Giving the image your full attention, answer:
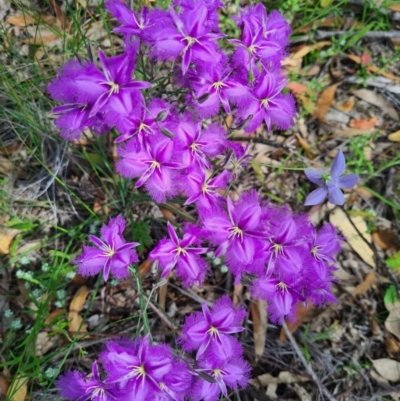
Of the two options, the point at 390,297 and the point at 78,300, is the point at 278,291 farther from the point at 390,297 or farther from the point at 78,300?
the point at 390,297

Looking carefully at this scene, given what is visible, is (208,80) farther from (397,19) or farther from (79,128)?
(397,19)

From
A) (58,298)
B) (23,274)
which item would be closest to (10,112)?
(23,274)

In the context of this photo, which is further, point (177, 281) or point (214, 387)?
point (177, 281)

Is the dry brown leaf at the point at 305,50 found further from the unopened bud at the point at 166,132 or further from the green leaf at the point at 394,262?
the unopened bud at the point at 166,132

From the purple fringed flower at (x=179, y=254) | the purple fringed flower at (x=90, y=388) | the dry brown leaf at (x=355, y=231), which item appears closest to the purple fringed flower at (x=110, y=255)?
the purple fringed flower at (x=179, y=254)

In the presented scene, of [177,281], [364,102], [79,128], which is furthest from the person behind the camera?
[364,102]

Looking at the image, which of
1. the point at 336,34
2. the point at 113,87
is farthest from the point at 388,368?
the point at 113,87
